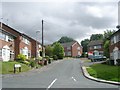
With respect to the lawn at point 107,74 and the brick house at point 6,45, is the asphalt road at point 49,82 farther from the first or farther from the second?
the brick house at point 6,45

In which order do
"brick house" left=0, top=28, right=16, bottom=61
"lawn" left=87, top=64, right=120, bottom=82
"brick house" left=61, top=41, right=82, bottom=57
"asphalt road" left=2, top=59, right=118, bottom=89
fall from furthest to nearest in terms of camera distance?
"brick house" left=61, top=41, right=82, bottom=57 < "brick house" left=0, top=28, right=16, bottom=61 < "lawn" left=87, top=64, right=120, bottom=82 < "asphalt road" left=2, top=59, right=118, bottom=89

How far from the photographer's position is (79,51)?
132 metres

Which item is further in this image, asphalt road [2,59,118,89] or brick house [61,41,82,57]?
brick house [61,41,82,57]

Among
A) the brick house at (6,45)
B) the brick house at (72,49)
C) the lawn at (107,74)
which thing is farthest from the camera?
the brick house at (72,49)

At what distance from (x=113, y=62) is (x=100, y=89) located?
104ft

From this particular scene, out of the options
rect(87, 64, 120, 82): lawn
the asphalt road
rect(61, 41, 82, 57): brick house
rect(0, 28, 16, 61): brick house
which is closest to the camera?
the asphalt road

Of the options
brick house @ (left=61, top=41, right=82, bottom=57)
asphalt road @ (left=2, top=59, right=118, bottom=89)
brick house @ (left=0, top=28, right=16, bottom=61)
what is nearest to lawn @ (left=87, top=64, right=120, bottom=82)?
asphalt road @ (left=2, top=59, right=118, bottom=89)

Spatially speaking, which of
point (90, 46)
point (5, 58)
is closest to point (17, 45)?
point (5, 58)

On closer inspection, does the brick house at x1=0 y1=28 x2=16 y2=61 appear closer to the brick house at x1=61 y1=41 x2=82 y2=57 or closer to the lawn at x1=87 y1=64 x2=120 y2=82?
the lawn at x1=87 y1=64 x2=120 y2=82

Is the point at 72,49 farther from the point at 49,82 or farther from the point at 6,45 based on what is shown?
the point at 49,82

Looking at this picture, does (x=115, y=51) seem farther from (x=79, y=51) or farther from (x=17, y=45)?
(x=79, y=51)

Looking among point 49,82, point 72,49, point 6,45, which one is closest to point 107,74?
point 49,82

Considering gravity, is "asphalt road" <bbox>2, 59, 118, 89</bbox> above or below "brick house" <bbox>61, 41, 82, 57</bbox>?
below

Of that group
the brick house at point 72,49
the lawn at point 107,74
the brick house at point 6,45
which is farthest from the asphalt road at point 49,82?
the brick house at point 72,49
